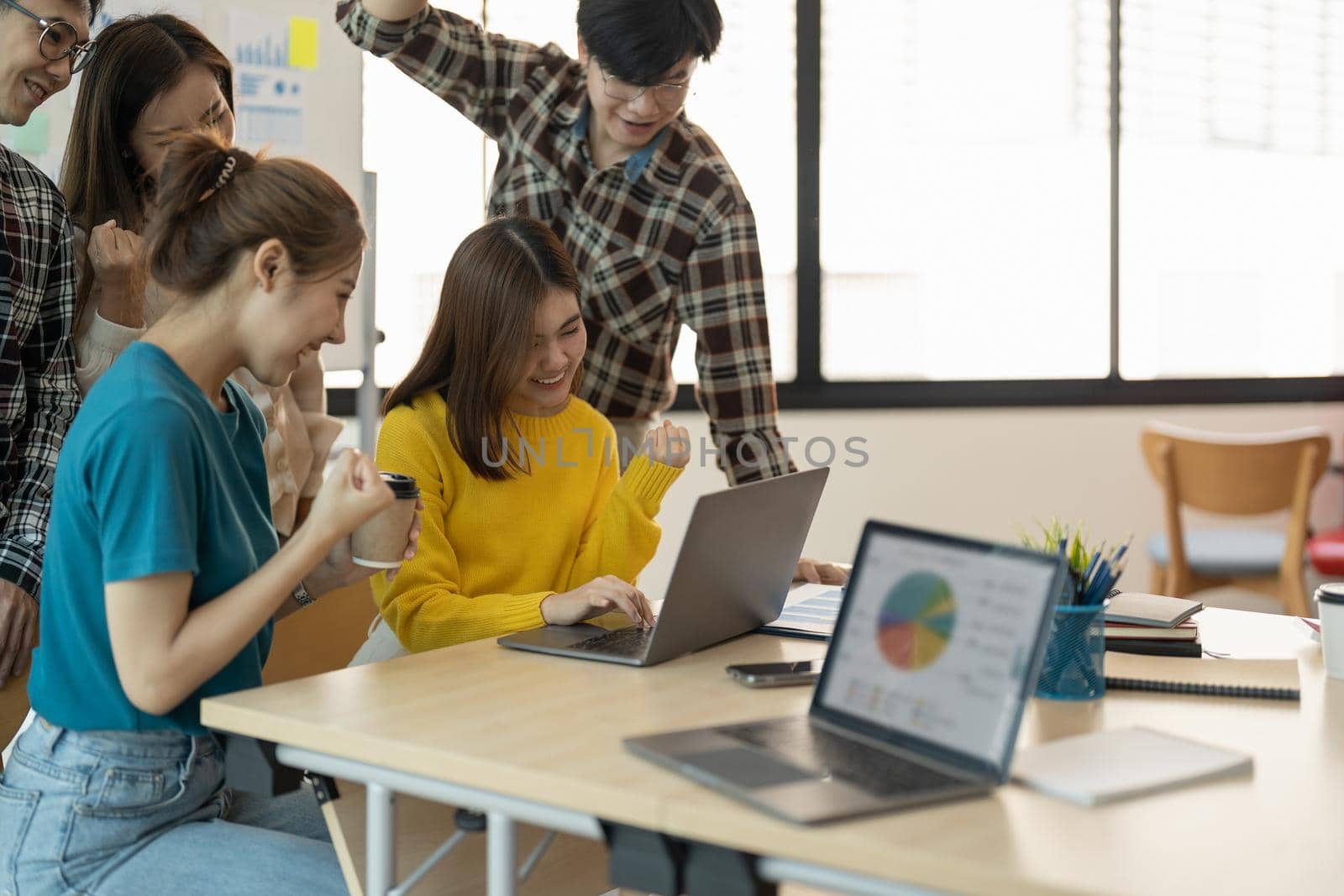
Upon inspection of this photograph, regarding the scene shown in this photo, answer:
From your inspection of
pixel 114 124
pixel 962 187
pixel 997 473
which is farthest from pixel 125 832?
pixel 962 187

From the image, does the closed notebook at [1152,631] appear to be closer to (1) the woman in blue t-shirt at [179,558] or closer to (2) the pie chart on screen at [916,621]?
(2) the pie chart on screen at [916,621]

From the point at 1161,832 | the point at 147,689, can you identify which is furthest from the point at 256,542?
the point at 1161,832

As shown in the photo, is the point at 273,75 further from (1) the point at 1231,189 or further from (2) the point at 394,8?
(1) the point at 1231,189

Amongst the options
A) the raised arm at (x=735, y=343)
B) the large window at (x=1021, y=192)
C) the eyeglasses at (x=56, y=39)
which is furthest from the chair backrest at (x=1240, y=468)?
the eyeglasses at (x=56, y=39)

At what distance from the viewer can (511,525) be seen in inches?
77.6

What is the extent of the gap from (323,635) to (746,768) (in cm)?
138

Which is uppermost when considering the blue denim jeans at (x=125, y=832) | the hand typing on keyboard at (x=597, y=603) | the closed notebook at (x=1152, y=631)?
the hand typing on keyboard at (x=597, y=603)

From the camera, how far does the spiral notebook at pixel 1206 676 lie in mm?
1435

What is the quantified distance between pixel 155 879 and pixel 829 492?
3.36m

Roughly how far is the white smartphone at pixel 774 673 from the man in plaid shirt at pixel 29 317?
92 cm

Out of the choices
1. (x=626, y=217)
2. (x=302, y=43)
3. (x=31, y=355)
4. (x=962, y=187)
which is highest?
(x=302, y=43)

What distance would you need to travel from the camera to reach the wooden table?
0.94 m

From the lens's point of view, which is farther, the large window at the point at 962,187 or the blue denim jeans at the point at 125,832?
the large window at the point at 962,187

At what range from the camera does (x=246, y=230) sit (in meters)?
1.39
